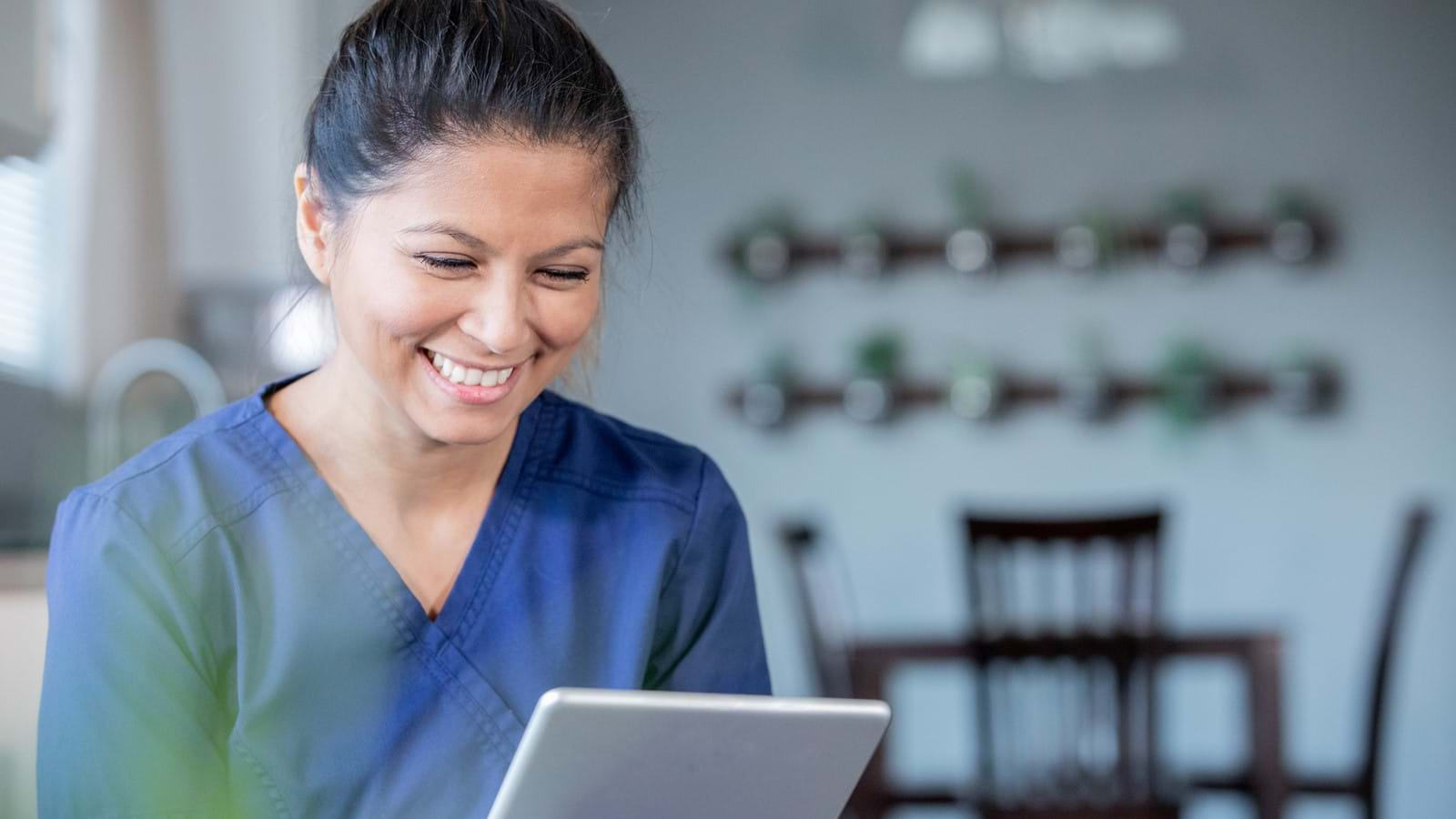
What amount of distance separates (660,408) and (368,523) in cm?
287

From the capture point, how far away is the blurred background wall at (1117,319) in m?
3.83

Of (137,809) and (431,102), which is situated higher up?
(431,102)

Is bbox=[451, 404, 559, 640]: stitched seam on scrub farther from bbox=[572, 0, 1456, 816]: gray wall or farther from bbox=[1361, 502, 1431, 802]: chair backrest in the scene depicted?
bbox=[572, 0, 1456, 816]: gray wall

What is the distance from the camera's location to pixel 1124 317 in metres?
3.94

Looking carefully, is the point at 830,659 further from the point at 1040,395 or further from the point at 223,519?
the point at 223,519

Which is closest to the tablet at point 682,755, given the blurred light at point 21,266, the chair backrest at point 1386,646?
the blurred light at point 21,266

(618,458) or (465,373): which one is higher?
(465,373)

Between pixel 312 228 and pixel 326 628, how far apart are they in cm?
29

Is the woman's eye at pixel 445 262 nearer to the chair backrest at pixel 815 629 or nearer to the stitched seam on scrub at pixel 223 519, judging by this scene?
the stitched seam on scrub at pixel 223 519

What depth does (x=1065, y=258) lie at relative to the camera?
154 inches

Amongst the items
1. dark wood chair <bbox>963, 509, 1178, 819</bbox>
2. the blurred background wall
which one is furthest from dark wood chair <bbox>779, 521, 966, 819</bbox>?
the blurred background wall

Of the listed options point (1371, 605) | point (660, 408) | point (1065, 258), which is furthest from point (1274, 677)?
point (660, 408)

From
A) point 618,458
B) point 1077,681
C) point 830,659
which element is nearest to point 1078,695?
point 1077,681

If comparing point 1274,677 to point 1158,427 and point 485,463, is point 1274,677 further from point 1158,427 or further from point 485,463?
point 485,463
